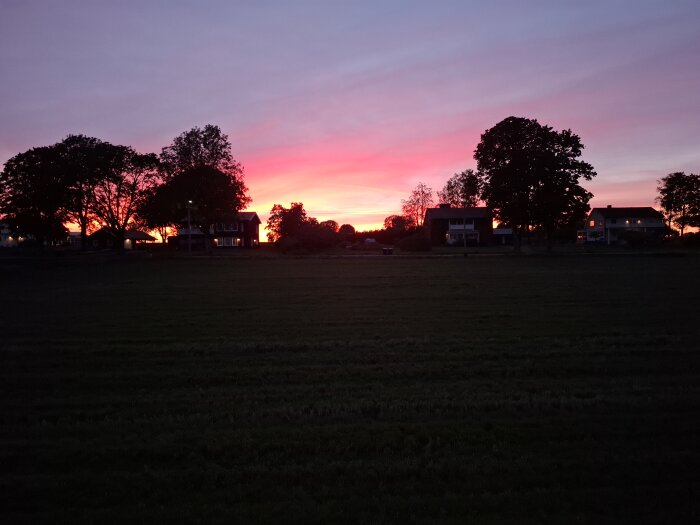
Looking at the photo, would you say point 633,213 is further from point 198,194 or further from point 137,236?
point 137,236

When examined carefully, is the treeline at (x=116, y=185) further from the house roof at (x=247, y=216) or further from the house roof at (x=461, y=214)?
the house roof at (x=461, y=214)

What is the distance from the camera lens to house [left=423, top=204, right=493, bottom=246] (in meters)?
94.4

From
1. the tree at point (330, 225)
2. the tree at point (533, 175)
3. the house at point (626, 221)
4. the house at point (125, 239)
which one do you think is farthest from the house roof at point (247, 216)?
the house at point (626, 221)

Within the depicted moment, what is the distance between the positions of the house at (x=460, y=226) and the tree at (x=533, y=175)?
3272 centimetres

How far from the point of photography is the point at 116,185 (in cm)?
6731

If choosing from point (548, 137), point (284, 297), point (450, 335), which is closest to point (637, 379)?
point (450, 335)

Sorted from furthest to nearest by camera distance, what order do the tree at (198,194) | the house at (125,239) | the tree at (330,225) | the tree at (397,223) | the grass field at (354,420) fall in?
the tree at (397,223), the house at (125,239), the tree at (330,225), the tree at (198,194), the grass field at (354,420)

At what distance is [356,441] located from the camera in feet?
19.5

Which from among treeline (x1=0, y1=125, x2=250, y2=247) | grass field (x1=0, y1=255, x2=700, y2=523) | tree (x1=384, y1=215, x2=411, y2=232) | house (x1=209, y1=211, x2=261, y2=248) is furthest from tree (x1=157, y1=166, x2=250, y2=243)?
grass field (x1=0, y1=255, x2=700, y2=523)

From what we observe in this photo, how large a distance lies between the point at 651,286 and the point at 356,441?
20338mm

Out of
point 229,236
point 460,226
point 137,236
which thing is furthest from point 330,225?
point 137,236

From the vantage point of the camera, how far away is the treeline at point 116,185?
207 ft

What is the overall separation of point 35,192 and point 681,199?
364 feet

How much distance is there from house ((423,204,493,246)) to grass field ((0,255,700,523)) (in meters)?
81.2
